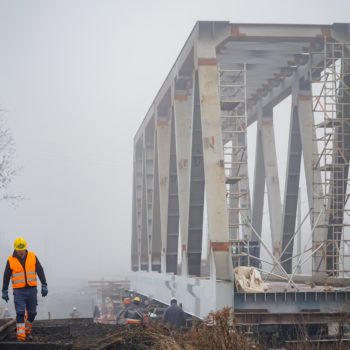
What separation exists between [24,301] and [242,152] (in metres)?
11.4

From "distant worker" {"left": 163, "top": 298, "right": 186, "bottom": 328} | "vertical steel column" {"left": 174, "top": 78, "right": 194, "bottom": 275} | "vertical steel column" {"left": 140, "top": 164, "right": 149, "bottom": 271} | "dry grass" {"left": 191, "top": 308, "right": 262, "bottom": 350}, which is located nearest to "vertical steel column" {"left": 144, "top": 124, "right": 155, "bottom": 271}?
"vertical steel column" {"left": 140, "top": 164, "right": 149, "bottom": 271}

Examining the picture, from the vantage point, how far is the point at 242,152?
864 inches

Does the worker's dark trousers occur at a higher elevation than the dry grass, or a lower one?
higher

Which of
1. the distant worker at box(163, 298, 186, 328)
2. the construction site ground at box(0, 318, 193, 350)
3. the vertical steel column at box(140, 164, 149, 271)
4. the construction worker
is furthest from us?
the vertical steel column at box(140, 164, 149, 271)

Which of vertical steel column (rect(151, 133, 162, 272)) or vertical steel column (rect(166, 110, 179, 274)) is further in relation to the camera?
vertical steel column (rect(151, 133, 162, 272))

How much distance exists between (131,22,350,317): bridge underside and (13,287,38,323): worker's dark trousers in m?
6.16

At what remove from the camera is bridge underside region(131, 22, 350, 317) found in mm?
19105

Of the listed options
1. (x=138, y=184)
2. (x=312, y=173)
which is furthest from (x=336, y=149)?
(x=138, y=184)

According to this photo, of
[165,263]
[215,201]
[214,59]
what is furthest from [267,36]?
[165,263]

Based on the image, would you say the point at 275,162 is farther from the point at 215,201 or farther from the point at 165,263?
the point at 215,201

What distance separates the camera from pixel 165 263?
2936 centimetres

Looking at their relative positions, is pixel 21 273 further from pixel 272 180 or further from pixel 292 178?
pixel 272 180

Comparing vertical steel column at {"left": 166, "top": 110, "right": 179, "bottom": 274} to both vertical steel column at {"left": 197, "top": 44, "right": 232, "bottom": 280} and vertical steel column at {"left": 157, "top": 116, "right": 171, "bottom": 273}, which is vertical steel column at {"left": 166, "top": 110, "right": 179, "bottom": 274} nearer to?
vertical steel column at {"left": 157, "top": 116, "right": 171, "bottom": 273}

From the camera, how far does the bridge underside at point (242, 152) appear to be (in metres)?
19.1
